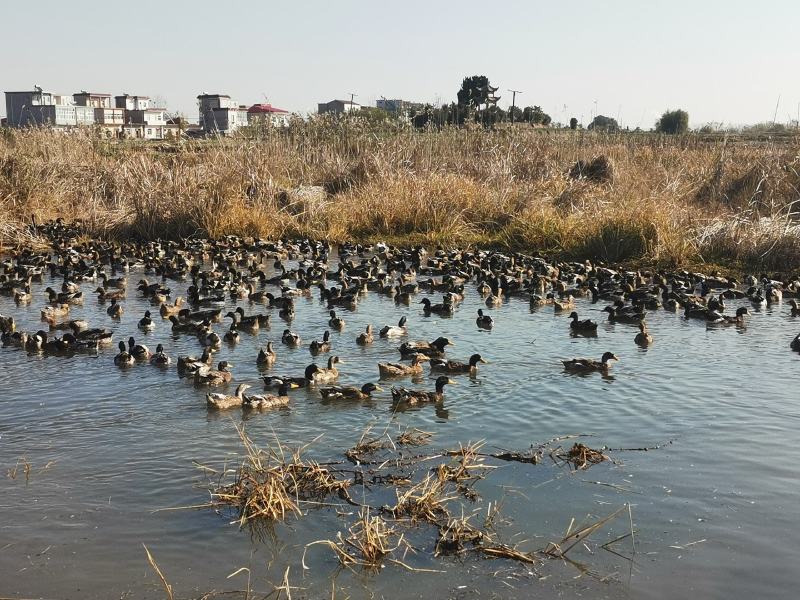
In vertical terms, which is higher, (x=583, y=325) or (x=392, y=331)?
(x=583, y=325)

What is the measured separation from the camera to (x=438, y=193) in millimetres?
25656

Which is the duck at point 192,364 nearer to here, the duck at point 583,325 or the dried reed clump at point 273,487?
the dried reed clump at point 273,487

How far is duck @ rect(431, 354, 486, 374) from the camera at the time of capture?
477 inches

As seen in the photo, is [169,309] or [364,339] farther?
[169,309]

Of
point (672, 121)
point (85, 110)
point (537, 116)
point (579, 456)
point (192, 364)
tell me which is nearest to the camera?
point (579, 456)

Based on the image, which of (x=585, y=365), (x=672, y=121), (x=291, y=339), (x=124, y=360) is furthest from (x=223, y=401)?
(x=672, y=121)

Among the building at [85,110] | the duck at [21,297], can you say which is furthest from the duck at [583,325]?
the building at [85,110]

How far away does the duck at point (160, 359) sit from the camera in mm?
12086

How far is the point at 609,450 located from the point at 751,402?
108 inches

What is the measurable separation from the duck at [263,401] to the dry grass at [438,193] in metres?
13.2

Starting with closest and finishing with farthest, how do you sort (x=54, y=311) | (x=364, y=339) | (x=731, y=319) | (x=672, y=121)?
1. (x=364, y=339)
2. (x=731, y=319)
3. (x=54, y=311)
4. (x=672, y=121)

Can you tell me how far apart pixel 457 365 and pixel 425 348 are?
0.84 m

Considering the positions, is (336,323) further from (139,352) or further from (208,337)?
(139,352)

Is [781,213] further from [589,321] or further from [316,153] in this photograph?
[316,153]
